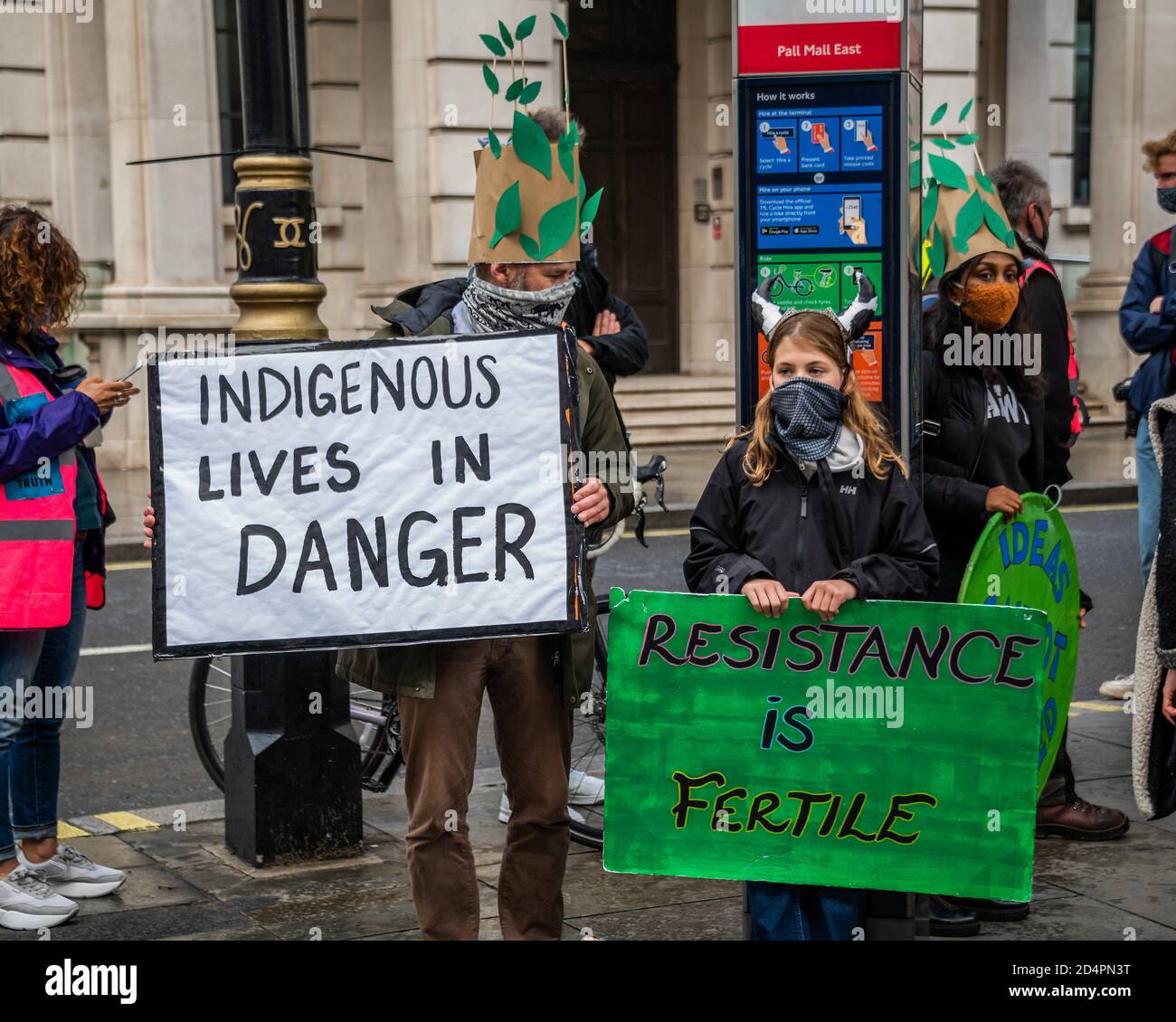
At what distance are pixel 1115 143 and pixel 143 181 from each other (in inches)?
440

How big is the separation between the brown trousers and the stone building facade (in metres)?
10.5

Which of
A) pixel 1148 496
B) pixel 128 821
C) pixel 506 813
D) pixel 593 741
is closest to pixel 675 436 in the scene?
pixel 1148 496

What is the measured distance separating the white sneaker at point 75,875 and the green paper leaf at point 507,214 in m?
2.45

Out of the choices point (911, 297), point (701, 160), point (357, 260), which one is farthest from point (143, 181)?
point (911, 297)

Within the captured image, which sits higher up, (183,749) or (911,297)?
(911,297)

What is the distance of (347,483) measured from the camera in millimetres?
4102

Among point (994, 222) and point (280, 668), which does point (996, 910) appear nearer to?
point (994, 222)

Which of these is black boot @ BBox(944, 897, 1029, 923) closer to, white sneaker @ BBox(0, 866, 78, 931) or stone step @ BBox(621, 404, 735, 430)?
white sneaker @ BBox(0, 866, 78, 931)

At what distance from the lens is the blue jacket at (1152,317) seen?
7.05m

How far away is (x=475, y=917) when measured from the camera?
4.14 m

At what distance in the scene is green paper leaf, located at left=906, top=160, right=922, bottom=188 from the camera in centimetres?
424

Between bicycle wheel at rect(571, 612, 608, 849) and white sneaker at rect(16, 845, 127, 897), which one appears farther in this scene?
bicycle wheel at rect(571, 612, 608, 849)
